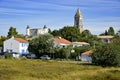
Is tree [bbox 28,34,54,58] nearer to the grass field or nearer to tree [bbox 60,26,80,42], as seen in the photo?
the grass field

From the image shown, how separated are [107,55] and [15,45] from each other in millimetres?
47328

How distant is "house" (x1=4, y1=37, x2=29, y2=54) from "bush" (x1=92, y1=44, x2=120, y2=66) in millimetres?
42948

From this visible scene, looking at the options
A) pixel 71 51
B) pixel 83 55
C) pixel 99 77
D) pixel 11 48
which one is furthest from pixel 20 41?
pixel 99 77

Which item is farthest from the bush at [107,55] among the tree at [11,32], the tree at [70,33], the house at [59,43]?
the tree at [11,32]

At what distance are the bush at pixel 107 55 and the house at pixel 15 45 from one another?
42948mm

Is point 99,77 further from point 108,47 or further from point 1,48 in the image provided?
point 1,48

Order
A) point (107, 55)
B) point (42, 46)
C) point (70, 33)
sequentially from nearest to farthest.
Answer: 1. point (107, 55)
2. point (42, 46)
3. point (70, 33)

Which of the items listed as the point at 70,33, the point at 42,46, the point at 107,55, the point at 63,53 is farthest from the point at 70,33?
the point at 107,55

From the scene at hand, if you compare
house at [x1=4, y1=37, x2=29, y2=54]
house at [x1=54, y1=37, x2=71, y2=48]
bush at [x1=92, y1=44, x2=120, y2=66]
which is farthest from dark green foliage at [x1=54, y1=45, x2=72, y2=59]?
house at [x1=4, y1=37, x2=29, y2=54]

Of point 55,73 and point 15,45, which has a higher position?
point 15,45

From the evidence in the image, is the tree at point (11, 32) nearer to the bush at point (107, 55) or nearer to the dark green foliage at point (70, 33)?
the dark green foliage at point (70, 33)

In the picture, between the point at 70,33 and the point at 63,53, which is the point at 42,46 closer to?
the point at 63,53

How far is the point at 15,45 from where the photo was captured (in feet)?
371

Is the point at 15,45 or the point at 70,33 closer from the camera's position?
the point at 15,45
